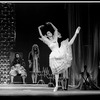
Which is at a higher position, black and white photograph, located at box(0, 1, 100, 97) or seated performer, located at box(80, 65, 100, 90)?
black and white photograph, located at box(0, 1, 100, 97)

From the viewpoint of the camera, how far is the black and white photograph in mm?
9109

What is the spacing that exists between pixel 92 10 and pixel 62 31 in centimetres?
112

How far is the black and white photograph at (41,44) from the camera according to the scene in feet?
29.9

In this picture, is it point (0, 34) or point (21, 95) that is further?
point (0, 34)

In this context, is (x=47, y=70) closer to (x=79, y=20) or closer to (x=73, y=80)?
(x=73, y=80)

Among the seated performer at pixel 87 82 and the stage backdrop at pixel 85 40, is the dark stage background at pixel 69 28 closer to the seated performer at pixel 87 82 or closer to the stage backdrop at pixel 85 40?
the stage backdrop at pixel 85 40

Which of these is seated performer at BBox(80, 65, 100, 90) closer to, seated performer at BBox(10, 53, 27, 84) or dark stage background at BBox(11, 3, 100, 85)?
dark stage background at BBox(11, 3, 100, 85)

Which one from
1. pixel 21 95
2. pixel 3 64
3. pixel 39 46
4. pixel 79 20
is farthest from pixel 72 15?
pixel 21 95

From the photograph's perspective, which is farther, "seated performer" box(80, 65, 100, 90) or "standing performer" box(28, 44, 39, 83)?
"standing performer" box(28, 44, 39, 83)

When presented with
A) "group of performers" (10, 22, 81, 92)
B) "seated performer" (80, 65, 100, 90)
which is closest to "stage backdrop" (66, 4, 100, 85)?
"seated performer" (80, 65, 100, 90)

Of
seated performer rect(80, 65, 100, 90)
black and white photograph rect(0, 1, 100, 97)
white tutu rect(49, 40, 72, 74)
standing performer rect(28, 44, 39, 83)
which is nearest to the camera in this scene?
white tutu rect(49, 40, 72, 74)

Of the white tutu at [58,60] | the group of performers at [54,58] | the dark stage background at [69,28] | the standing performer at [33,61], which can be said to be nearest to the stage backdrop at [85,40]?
the dark stage background at [69,28]

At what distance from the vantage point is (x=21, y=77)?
30.5ft

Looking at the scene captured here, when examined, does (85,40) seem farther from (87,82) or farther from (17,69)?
(17,69)
